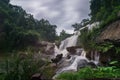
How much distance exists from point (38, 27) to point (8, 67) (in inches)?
1576

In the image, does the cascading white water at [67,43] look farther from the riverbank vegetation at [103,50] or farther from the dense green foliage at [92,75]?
the dense green foliage at [92,75]

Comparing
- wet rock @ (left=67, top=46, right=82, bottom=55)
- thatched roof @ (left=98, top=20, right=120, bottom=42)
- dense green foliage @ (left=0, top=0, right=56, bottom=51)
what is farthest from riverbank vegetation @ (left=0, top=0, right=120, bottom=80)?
wet rock @ (left=67, top=46, right=82, bottom=55)

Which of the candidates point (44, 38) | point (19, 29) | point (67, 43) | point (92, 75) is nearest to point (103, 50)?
point (92, 75)

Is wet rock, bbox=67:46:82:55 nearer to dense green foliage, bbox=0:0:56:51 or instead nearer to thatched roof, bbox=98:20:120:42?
thatched roof, bbox=98:20:120:42

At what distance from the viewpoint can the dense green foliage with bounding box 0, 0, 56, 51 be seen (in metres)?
35.3

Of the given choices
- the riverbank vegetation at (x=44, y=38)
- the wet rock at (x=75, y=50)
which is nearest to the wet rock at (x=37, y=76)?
the riverbank vegetation at (x=44, y=38)

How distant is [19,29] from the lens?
122ft

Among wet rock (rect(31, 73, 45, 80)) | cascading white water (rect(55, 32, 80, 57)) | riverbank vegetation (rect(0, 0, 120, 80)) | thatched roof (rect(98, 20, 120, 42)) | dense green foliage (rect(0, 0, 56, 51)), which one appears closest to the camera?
wet rock (rect(31, 73, 45, 80))

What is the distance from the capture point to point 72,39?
29.9 metres

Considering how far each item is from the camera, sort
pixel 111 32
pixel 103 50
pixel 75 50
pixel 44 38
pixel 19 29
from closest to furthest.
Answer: pixel 103 50 < pixel 111 32 < pixel 75 50 < pixel 19 29 < pixel 44 38

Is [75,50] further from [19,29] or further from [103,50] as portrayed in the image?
[19,29]

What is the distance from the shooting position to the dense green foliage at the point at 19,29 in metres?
35.3

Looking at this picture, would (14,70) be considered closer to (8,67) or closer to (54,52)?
(8,67)

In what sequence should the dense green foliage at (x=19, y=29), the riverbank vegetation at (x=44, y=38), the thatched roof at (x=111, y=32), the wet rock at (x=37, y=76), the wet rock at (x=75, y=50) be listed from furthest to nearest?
the dense green foliage at (x=19, y=29) → the wet rock at (x=75, y=50) → the thatched roof at (x=111, y=32) → the riverbank vegetation at (x=44, y=38) → the wet rock at (x=37, y=76)
